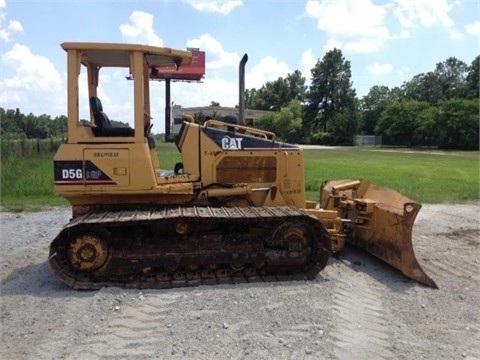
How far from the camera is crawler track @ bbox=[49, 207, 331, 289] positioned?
20.4ft

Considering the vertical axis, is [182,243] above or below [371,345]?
above

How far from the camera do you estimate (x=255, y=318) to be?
509 cm

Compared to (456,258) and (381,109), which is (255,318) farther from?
(381,109)

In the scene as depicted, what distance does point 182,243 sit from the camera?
21.1ft

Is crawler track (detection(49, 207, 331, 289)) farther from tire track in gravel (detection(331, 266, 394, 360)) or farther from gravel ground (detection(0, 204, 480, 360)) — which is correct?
tire track in gravel (detection(331, 266, 394, 360))

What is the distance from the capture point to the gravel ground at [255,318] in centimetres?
444

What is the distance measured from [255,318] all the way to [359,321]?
1.06 metres

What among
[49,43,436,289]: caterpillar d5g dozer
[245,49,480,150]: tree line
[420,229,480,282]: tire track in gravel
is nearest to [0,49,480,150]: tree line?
[245,49,480,150]: tree line

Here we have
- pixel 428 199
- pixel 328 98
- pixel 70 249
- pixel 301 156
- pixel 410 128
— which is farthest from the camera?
pixel 328 98

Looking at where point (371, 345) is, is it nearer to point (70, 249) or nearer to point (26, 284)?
point (70, 249)

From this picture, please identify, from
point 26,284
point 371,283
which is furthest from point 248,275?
point 26,284

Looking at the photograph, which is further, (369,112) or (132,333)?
(369,112)

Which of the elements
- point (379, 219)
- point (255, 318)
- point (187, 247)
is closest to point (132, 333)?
point (255, 318)

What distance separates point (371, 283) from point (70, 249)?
385cm
